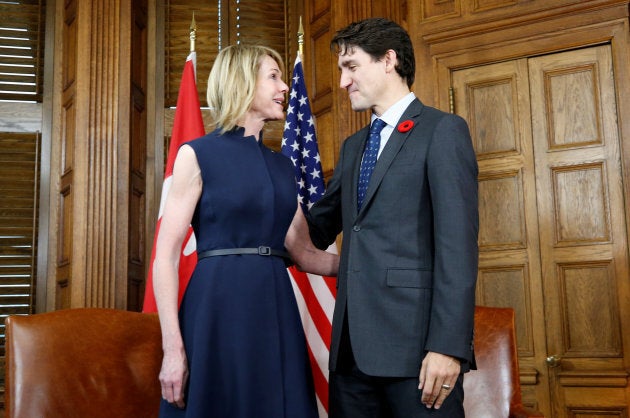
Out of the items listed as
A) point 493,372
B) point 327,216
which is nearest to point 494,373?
point 493,372

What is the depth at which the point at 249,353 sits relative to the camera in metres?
1.94

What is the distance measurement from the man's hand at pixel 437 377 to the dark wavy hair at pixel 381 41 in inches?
33.8

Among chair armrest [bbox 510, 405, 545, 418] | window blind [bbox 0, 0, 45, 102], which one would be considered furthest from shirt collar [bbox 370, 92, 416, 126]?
window blind [bbox 0, 0, 45, 102]

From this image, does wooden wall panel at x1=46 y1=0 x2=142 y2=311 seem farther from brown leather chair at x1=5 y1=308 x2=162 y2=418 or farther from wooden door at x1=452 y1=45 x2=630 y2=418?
wooden door at x1=452 y1=45 x2=630 y2=418

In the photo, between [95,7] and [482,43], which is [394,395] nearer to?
[482,43]

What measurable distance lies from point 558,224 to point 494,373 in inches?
55.3

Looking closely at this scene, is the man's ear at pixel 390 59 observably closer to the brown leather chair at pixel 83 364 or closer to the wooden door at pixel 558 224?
the brown leather chair at pixel 83 364

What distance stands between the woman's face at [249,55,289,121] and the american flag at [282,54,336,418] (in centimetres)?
115

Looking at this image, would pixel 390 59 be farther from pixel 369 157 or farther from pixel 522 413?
pixel 522 413

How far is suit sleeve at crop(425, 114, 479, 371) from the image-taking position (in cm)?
173

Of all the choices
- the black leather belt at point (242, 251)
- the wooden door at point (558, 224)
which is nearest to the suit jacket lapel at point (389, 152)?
the black leather belt at point (242, 251)

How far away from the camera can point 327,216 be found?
2.37 m

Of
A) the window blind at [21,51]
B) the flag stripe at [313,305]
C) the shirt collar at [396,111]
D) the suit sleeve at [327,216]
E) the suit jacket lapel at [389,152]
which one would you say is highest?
the window blind at [21,51]

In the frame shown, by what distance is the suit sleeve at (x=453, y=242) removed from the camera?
1729mm
